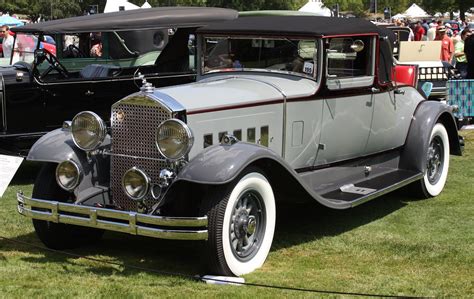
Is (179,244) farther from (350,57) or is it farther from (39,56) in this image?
(39,56)

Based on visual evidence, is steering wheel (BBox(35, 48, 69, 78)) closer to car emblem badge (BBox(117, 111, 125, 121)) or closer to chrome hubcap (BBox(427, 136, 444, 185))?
car emblem badge (BBox(117, 111, 125, 121))

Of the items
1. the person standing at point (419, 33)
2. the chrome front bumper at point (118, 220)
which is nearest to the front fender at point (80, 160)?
the chrome front bumper at point (118, 220)

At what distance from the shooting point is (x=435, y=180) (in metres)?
7.36

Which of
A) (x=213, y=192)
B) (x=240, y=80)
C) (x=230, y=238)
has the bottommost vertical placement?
(x=230, y=238)

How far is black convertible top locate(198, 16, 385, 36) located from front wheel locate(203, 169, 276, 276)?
5.03 feet

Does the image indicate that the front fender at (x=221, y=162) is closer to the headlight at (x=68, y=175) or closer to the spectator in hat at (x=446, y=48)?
the headlight at (x=68, y=175)

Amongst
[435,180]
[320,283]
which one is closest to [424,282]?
[320,283]

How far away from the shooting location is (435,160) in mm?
7395

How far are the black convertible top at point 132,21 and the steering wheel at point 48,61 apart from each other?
29 centimetres

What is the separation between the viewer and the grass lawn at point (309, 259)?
4543 millimetres

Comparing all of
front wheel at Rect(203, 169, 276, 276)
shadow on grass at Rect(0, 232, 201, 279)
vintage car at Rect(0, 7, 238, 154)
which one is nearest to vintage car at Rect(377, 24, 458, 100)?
vintage car at Rect(0, 7, 238, 154)

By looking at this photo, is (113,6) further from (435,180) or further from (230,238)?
(230,238)

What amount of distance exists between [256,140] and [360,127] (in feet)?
4.48

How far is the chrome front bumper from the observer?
4531 millimetres
